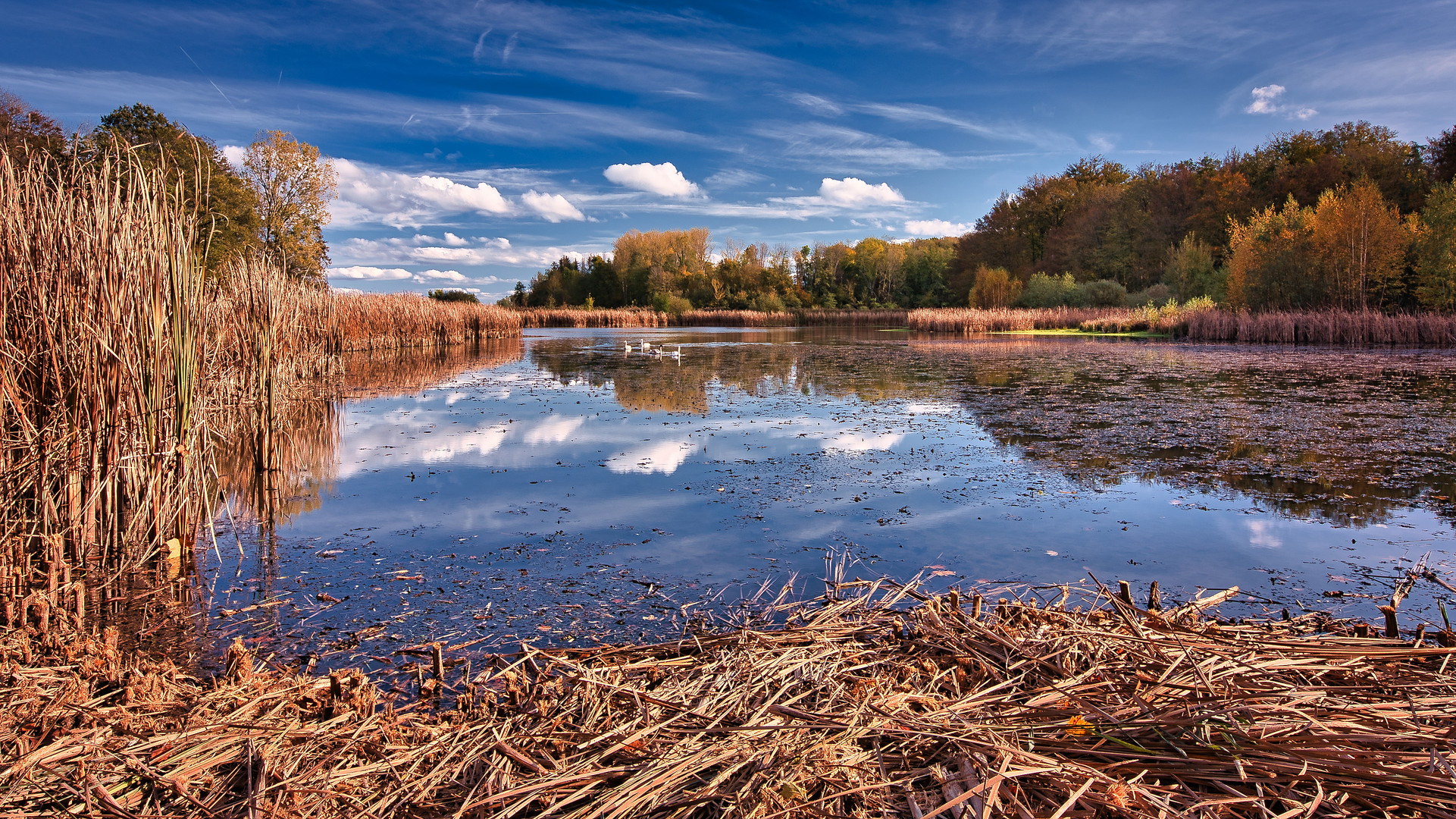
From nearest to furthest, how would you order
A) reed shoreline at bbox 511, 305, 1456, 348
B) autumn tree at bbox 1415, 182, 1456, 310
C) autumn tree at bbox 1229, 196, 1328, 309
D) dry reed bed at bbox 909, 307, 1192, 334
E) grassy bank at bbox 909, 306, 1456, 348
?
1. grassy bank at bbox 909, 306, 1456, 348
2. reed shoreline at bbox 511, 305, 1456, 348
3. autumn tree at bbox 1415, 182, 1456, 310
4. autumn tree at bbox 1229, 196, 1328, 309
5. dry reed bed at bbox 909, 307, 1192, 334

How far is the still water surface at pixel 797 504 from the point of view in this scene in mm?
3436

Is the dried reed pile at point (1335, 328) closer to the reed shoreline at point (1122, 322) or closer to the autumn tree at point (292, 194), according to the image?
the reed shoreline at point (1122, 322)

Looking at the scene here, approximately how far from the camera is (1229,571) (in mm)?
3717

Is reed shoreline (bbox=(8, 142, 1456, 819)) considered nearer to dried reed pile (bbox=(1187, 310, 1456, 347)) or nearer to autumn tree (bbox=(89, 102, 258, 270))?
autumn tree (bbox=(89, 102, 258, 270))

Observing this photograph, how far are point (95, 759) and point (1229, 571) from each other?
451 centimetres

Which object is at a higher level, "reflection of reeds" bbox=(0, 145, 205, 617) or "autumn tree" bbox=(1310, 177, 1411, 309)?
"autumn tree" bbox=(1310, 177, 1411, 309)

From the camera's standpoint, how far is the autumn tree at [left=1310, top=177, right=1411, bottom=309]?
23.1 m

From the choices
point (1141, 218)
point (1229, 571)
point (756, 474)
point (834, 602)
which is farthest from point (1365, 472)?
point (1141, 218)

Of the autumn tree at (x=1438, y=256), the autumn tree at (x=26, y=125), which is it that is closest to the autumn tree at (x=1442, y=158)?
the autumn tree at (x=1438, y=256)

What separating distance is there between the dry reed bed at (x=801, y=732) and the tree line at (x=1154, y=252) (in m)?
28.1

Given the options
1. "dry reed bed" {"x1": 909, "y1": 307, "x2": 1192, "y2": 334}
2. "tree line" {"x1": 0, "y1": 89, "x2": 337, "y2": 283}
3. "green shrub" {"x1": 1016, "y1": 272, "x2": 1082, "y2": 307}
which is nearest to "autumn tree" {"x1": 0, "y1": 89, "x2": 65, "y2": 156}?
"tree line" {"x1": 0, "y1": 89, "x2": 337, "y2": 283}

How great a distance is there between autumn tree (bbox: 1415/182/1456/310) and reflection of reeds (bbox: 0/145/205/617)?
30041 mm

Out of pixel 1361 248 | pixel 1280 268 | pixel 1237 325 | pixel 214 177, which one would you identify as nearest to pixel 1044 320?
pixel 1280 268

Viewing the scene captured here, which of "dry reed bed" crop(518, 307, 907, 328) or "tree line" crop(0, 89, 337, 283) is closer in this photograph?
"tree line" crop(0, 89, 337, 283)
